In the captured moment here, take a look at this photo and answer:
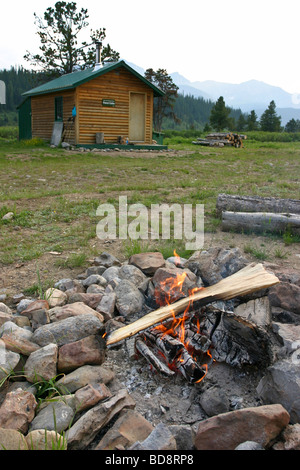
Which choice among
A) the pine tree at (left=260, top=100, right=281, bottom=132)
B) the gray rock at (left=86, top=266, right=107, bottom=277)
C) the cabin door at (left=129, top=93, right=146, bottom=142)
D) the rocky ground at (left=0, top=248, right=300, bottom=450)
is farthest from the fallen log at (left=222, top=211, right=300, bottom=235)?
the pine tree at (left=260, top=100, right=281, bottom=132)

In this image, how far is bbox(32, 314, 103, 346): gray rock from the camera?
274 centimetres

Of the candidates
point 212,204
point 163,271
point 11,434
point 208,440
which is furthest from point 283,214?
point 11,434

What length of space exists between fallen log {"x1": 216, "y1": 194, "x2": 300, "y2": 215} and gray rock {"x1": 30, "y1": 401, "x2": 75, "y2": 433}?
183 inches

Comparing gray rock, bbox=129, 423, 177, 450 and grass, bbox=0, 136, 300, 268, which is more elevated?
grass, bbox=0, 136, 300, 268

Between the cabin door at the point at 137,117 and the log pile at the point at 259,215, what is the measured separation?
50.4 ft

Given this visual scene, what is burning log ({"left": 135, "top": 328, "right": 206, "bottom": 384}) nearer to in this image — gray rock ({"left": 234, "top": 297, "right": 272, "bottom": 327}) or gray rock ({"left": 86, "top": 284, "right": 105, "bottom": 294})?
gray rock ({"left": 234, "top": 297, "right": 272, "bottom": 327})

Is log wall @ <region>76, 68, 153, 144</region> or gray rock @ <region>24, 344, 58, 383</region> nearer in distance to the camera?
gray rock @ <region>24, 344, 58, 383</region>

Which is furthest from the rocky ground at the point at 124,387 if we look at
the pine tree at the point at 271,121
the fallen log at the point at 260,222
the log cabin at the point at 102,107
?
the pine tree at the point at 271,121

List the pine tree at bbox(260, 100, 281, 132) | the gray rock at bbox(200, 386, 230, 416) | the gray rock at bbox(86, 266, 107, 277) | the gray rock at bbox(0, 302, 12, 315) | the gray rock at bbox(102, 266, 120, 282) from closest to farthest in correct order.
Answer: the gray rock at bbox(200, 386, 230, 416), the gray rock at bbox(0, 302, 12, 315), the gray rock at bbox(102, 266, 120, 282), the gray rock at bbox(86, 266, 107, 277), the pine tree at bbox(260, 100, 281, 132)

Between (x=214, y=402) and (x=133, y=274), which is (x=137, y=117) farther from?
(x=214, y=402)

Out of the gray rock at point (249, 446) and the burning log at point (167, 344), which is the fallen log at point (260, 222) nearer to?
the burning log at point (167, 344)

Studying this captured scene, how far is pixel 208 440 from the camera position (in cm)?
194

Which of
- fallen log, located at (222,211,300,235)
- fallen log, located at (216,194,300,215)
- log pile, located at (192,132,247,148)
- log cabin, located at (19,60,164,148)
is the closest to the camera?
fallen log, located at (222,211,300,235)
